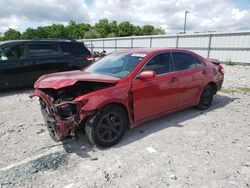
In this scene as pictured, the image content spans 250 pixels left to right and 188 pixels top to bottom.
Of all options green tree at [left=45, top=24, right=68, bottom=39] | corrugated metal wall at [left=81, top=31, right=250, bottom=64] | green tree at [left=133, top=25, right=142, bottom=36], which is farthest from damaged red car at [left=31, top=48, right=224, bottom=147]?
green tree at [left=45, top=24, right=68, bottom=39]

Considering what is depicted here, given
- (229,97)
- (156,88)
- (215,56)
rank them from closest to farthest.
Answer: (156,88) < (229,97) < (215,56)

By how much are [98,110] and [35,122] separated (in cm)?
217

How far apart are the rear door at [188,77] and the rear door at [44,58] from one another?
494 centimetres

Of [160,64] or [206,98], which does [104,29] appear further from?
[160,64]

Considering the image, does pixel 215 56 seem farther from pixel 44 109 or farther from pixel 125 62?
pixel 44 109

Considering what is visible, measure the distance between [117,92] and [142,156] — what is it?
3.64ft

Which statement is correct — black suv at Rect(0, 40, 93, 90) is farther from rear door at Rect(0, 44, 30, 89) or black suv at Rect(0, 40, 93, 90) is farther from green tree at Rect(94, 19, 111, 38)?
green tree at Rect(94, 19, 111, 38)

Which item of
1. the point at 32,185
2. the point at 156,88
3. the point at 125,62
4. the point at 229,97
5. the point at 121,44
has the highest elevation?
the point at 121,44

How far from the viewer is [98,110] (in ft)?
11.1

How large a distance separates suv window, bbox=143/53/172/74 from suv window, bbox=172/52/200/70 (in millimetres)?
247

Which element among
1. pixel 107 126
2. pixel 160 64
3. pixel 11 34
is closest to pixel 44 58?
pixel 160 64

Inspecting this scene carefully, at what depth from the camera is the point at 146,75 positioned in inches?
147

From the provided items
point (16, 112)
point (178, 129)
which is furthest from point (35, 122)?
point (178, 129)

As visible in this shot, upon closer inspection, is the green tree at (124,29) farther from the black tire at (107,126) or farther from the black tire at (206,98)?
the black tire at (107,126)
